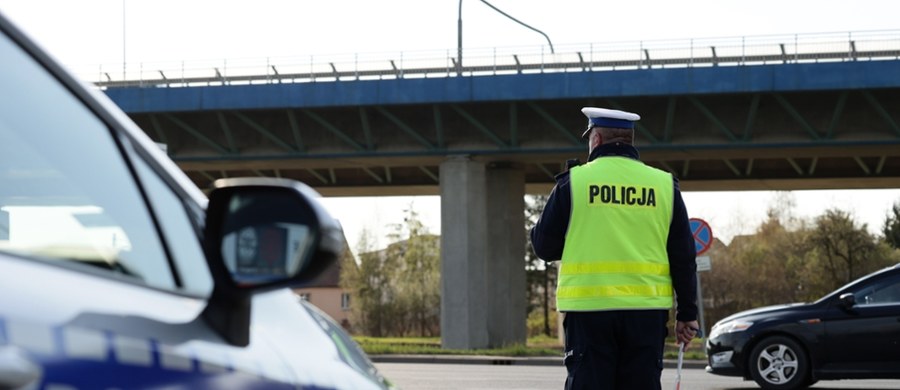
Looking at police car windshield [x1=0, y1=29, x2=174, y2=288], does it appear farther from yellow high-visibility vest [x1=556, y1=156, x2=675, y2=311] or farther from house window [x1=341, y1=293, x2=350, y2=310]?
house window [x1=341, y1=293, x2=350, y2=310]

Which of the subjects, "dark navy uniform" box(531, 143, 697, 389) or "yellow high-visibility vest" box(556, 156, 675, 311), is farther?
"yellow high-visibility vest" box(556, 156, 675, 311)

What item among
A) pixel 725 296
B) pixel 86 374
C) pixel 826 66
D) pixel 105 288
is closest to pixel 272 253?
pixel 105 288

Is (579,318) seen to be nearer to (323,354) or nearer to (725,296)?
(323,354)

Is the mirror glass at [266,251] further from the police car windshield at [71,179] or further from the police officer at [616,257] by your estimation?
the police officer at [616,257]

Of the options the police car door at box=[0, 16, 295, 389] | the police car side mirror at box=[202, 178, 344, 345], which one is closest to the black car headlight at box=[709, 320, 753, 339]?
the police car door at box=[0, 16, 295, 389]

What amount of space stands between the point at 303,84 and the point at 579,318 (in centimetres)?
3086

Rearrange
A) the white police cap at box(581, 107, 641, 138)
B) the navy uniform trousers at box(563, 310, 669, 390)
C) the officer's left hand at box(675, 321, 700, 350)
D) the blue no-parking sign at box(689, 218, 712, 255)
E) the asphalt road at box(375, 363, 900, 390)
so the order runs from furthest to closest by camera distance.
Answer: the blue no-parking sign at box(689, 218, 712, 255) < the asphalt road at box(375, 363, 900, 390) < the officer's left hand at box(675, 321, 700, 350) < the white police cap at box(581, 107, 641, 138) < the navy uniform trousers at box(563, 310, 669, 390)

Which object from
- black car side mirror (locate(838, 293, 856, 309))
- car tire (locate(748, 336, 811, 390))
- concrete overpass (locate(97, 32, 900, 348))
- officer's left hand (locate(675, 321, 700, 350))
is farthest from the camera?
concrete overpass (locate(97, 32, 900, 348))

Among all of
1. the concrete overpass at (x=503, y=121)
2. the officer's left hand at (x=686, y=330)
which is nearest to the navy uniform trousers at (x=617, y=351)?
the officer's left hand at (x=686, y=330)

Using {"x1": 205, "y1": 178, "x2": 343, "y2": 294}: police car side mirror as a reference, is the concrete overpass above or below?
above

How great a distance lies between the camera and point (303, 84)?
1454 inches

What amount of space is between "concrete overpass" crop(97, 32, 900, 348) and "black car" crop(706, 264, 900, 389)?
1812cm

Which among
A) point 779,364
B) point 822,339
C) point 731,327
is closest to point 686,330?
point 822,339

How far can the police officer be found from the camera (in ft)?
21.0
